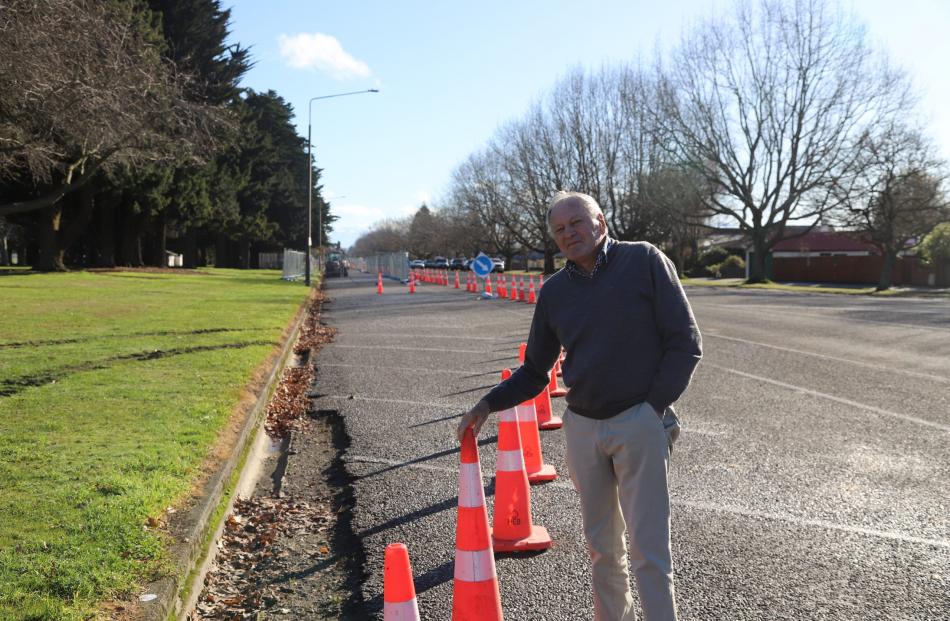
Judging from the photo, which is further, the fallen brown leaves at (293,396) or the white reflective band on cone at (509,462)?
the fallen brown leaves at (293,396)

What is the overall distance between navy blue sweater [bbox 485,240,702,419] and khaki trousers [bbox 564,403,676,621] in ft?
0.27

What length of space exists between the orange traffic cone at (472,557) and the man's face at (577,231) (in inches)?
36.3

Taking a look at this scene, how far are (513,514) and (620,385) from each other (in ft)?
6.63

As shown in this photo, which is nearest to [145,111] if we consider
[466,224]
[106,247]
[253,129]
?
[106,247]

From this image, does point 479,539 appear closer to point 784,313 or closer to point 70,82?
point 70,82

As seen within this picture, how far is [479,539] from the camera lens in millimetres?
3713

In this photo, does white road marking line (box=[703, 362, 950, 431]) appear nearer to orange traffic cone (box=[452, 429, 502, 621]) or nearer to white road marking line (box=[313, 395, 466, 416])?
white road marking line (box=[313, 395, 466, 416])

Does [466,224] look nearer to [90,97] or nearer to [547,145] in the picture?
[547,145]

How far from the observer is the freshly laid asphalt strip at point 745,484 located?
168 inches

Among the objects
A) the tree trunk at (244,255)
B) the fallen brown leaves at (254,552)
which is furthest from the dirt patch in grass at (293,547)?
the tree trunk at (244,255)

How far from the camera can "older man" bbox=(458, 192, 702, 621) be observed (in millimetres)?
3232

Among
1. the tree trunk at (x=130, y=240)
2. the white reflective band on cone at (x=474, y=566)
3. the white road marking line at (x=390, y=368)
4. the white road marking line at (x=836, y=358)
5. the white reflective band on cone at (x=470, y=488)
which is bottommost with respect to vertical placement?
the white road marking line at (x=390, y=368)

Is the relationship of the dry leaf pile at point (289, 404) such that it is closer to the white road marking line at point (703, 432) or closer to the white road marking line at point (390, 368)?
the white road marking line at point (390, 368)

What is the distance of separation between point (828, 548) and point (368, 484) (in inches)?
125
